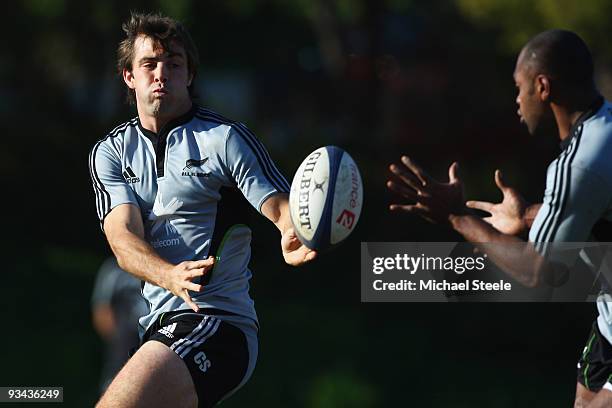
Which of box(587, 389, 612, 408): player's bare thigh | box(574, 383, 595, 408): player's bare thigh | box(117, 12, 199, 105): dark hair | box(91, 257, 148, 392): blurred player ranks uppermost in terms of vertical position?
box(117, 12, 199, 105): dark hair

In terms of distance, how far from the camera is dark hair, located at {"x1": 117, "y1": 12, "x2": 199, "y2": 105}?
21.1 ft

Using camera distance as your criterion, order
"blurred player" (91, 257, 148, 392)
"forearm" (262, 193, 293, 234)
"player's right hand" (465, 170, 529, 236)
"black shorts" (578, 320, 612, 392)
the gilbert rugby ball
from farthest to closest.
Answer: "blurred player" (91, 257, 148, 392) < "player's right hand" (465, 170, 529, 236) < "black shorts" (578, 320, 612, 392) < "forearm" (262, 193, 293, 234) < the gilbert rugby ball

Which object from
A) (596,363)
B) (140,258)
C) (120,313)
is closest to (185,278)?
(140,258)

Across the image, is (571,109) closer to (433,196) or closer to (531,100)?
(531,100)

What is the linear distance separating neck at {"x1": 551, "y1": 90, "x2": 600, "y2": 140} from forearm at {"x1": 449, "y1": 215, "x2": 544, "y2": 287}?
618 mm

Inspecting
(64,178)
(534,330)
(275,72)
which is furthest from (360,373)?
(275,72)

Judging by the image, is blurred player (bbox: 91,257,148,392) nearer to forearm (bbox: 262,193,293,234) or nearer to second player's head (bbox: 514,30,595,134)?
forearm (bbox: 262,193,293,234)

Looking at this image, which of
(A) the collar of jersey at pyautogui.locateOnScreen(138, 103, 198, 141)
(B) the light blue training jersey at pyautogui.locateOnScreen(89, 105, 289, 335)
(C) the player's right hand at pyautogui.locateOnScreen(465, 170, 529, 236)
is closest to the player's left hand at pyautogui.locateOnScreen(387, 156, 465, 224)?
(B) the light blue training jersey at pyautogui.locateOnScreen(89, 105, 289, 335)

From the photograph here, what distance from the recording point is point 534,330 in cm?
1351

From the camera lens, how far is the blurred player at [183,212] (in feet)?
19.2

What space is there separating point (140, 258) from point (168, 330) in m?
0.40

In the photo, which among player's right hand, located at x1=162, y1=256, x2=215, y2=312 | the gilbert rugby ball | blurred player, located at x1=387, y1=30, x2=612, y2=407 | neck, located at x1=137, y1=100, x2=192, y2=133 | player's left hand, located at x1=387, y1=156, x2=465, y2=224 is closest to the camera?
player's right hand, located at x1=162, y1=256, x2=215, y2=312

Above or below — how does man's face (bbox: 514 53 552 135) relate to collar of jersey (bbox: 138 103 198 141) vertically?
above

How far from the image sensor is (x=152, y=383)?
18.4 feet
